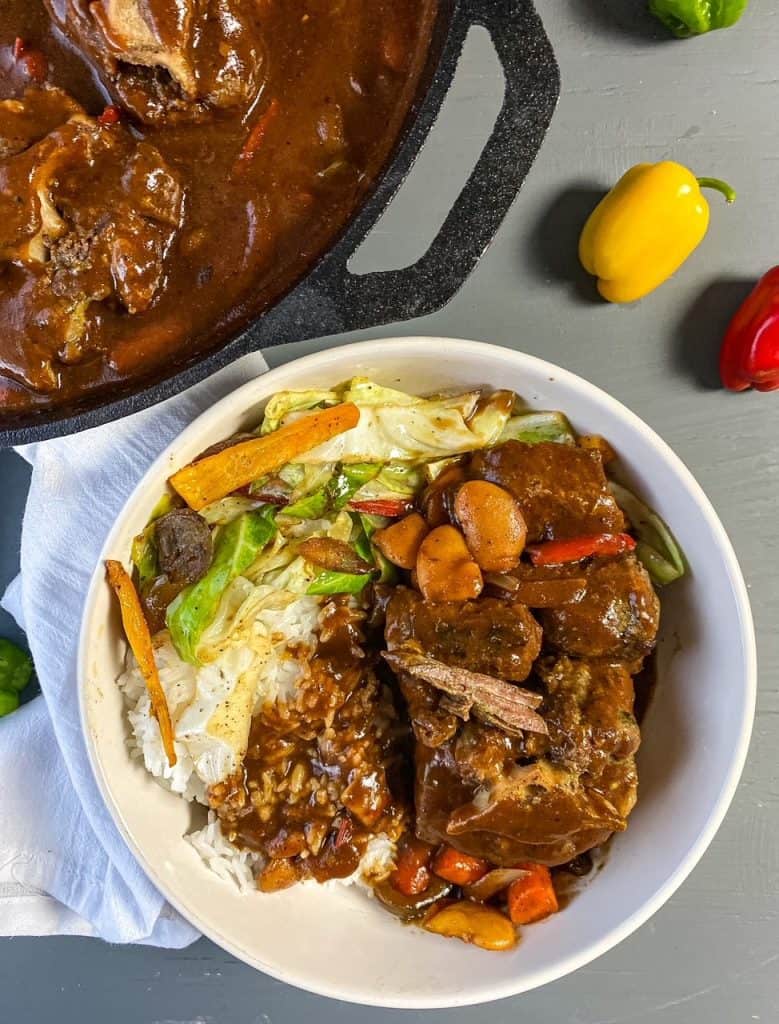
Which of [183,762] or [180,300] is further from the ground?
[180,300]

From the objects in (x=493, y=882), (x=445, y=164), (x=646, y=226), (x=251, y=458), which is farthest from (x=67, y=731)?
(x=646, y=226)

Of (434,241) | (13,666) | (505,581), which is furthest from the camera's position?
(13,666)

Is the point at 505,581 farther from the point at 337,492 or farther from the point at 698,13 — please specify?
the point at 698,13

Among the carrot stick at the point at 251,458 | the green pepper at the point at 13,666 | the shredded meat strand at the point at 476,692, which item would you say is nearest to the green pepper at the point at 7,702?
the green pepper at the point at 13,666

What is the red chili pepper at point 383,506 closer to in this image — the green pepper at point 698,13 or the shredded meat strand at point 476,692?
the shredded meat strand at point 476,692

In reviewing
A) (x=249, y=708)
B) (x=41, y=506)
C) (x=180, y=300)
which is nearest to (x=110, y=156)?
(x=180, y=300)

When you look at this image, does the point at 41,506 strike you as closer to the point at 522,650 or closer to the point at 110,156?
the point at 110,156
